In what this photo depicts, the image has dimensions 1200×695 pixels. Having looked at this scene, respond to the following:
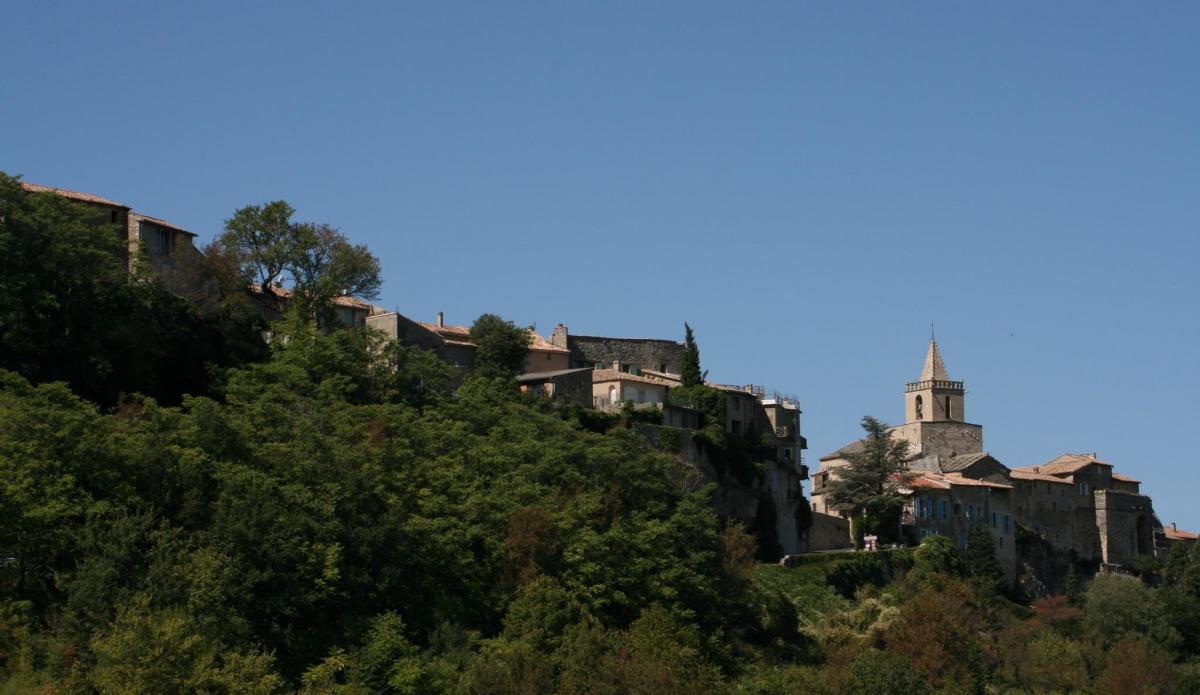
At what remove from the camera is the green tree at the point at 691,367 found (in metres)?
83.2

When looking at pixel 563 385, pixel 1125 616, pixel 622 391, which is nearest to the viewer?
pixel 563 385

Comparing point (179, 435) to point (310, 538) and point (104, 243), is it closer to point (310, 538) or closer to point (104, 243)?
point (310, 538)

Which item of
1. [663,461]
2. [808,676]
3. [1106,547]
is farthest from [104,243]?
[1106,547]

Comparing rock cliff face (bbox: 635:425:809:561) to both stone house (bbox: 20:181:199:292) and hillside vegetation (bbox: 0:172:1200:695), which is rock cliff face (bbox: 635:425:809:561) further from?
stone house (bbox: 20:181:199:292)

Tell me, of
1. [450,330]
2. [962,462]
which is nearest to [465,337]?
[450,330]

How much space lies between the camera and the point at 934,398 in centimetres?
11756

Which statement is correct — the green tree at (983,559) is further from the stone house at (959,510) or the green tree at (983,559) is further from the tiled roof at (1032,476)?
the tiled roof at (1032,476)

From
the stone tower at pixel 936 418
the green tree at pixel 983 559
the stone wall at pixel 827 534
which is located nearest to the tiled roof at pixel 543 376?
the stone wall at pixel 827 534

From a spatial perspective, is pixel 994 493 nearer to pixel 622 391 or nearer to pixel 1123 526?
pixel 1123 526

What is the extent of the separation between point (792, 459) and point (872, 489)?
13.3 feet

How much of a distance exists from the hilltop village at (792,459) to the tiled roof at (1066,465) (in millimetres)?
128

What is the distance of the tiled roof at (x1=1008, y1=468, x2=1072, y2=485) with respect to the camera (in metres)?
102

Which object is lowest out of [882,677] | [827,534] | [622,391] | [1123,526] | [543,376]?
[882,677]

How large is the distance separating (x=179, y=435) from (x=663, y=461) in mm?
21738
